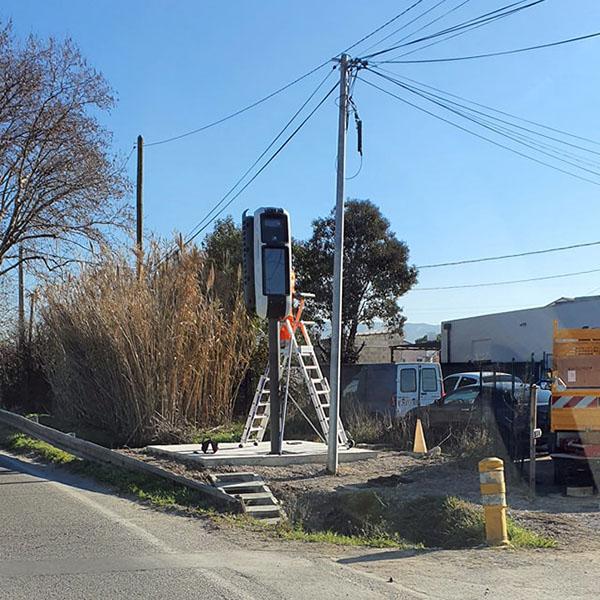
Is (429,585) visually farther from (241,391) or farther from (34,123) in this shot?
(34,123)

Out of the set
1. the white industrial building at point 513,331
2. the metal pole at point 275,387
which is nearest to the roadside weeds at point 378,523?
the metal pole at point 275,387

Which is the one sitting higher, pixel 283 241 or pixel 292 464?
pixel 283 241

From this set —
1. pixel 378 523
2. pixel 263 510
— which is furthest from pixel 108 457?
pixel 378 523

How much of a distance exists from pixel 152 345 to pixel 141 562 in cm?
998

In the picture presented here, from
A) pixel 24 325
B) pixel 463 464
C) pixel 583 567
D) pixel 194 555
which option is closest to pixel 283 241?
pixel 463 464

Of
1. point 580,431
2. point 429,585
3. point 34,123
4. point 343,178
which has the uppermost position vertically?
point 34,123

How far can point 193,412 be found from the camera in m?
17.8

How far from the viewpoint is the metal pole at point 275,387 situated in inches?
516

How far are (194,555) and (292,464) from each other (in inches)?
210

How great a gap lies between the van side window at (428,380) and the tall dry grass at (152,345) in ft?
14.2

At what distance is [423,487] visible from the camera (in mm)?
11266

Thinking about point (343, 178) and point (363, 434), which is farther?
point (363, 434)

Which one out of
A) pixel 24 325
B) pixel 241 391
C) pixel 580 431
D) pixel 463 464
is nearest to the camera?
pixel 580 431

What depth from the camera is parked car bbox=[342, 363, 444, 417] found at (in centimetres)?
1955
